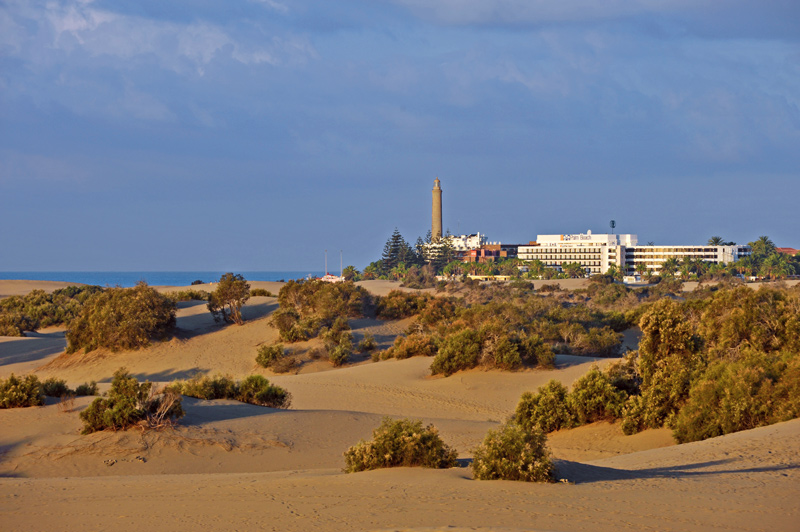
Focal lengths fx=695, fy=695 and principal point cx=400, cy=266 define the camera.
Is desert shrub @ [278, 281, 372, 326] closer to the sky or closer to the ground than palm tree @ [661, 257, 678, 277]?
closer to the ground

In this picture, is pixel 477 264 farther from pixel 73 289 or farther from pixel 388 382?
pixel 388 382

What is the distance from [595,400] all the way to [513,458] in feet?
25.6

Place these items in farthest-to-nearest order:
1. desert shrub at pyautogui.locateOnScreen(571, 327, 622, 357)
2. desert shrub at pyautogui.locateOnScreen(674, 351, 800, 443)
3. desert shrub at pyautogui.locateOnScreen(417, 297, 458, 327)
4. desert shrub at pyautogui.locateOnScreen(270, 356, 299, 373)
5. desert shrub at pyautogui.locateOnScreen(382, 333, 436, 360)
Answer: desert shrub at pyautogui.locateOnScreen(417, 297, 458, 327), desert shrub at pyautogui.locateOnScreen(270, 356, 299, 373), desert shrub at pyautogui.locateOnScreen(571, 327, 622, 357), desert shrub at pyautogui.locateOnScreen(382, 333, 436, 360), desert shrub at pyautogui.locateOnScreen(674, 351, 800, 443)

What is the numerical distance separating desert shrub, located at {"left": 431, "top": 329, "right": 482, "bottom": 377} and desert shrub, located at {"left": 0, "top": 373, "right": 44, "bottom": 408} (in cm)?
1311

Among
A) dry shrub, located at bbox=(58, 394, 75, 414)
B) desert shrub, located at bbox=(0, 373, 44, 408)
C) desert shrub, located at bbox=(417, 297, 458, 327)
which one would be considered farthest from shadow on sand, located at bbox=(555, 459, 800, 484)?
desert shrub, located at bbox=(417, 297, 458, 327)

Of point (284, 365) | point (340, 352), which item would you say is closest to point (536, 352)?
point (340, 352)

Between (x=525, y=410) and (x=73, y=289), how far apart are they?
163 ft

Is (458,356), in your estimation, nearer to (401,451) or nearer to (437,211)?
(401,451)

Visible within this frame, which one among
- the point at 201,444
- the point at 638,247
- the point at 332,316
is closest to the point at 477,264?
the point at 638,247

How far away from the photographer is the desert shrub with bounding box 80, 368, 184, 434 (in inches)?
485

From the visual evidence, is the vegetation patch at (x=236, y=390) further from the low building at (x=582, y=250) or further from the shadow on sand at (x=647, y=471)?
the low building at (x=582, y=250)

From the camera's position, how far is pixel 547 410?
1619 centimetres

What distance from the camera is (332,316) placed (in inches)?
1361

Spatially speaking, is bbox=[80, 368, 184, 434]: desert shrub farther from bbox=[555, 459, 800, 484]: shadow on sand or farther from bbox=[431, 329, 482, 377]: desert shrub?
bbox=[431, 329, 482, 377]: desert shrub
